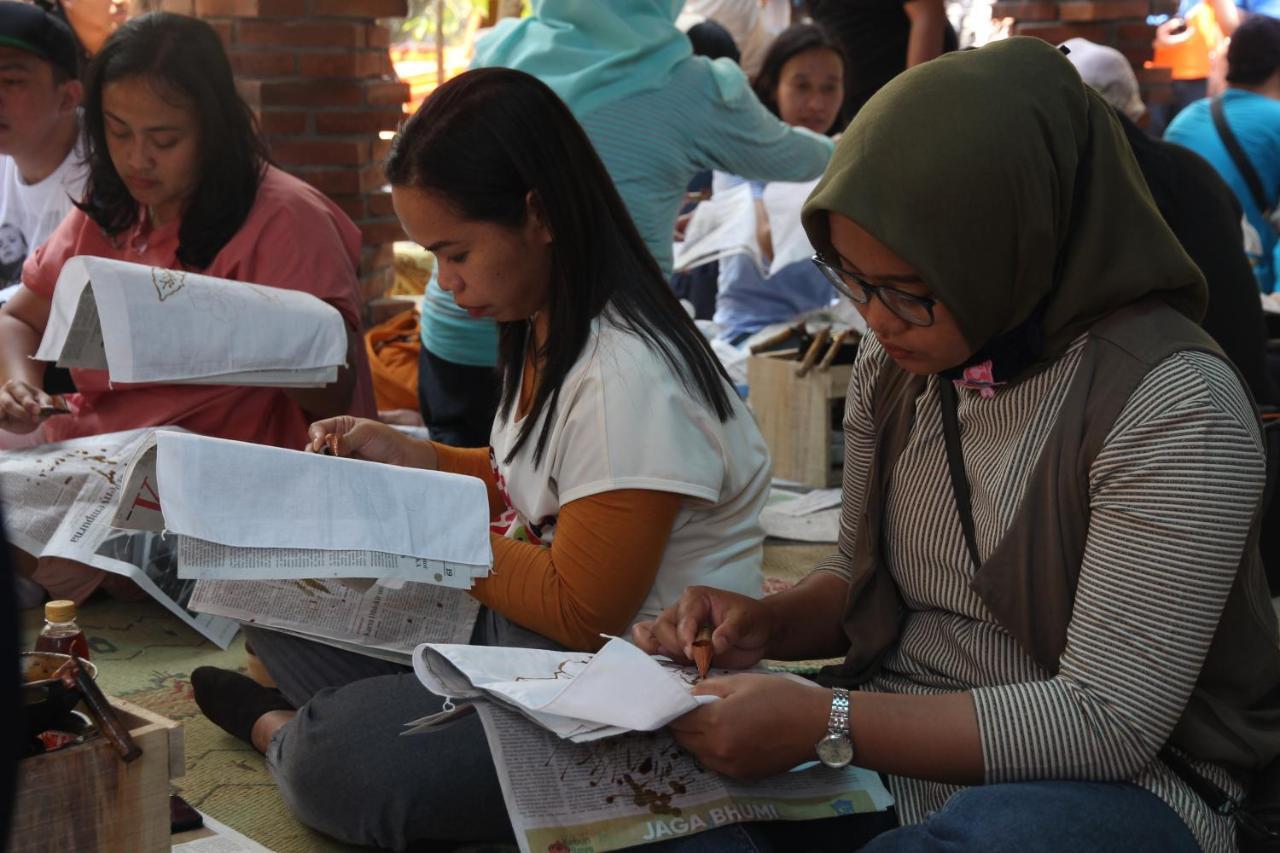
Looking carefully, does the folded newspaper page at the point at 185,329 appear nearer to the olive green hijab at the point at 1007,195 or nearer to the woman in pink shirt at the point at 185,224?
the woman in pink shirt at the point at 185,224

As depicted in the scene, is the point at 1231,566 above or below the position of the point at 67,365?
above

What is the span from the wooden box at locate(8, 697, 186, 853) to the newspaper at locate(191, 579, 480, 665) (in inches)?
24.6

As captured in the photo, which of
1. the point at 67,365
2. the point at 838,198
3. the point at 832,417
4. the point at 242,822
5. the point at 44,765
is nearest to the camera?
the point at 44,765

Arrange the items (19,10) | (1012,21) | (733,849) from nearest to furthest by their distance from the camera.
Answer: (733,849) < (19,10) < (1012,21)

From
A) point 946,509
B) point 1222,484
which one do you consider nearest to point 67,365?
point 946,509

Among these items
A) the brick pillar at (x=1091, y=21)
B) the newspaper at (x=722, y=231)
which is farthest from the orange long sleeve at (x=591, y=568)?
the brick pillar at (x=1091, y=21)

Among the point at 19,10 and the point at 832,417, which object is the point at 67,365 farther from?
the point at 832,417

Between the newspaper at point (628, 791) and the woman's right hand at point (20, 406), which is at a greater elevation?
the newspaper at point (628, 791)

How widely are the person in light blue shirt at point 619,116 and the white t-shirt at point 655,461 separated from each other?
4.63ft

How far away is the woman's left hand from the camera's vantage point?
1.37 m

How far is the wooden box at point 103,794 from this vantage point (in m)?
1.24

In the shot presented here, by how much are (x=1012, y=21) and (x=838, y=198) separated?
5203 mm

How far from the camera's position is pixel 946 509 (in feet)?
4.99

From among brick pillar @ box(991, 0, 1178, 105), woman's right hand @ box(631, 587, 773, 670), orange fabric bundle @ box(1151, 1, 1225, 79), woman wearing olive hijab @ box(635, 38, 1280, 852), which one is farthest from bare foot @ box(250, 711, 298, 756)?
orange fabric bundle @ box(1151, 1, 1225, 79)
